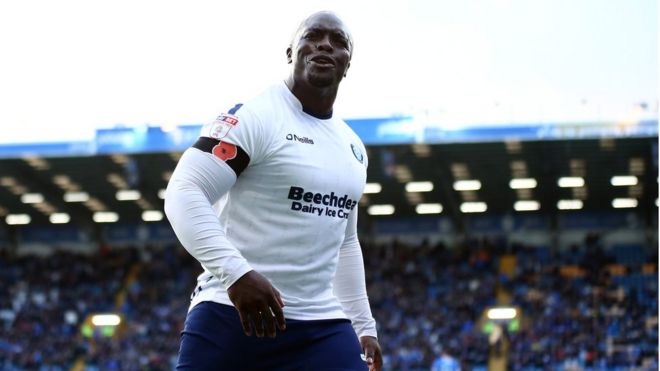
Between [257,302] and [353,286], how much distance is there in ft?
3.55

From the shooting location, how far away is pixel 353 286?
4.34 meters

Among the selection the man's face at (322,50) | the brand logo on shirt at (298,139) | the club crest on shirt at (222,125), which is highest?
the man's face at (322,50)

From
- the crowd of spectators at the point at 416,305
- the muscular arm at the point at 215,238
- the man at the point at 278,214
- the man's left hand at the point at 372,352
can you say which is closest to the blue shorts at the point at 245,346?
the man at the point at 278,214

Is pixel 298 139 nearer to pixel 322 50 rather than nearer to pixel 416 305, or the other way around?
pixel 322 50

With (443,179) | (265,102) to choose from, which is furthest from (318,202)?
(443,179)

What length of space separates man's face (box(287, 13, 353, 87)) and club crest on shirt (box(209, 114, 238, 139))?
1.32 feet

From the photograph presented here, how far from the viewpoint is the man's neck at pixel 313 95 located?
392cm

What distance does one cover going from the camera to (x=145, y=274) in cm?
3366

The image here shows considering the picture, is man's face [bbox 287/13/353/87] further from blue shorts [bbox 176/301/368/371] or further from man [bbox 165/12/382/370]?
blue shorts [bbox 176/301/368/371]

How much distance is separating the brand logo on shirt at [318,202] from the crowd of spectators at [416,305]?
69.7ft

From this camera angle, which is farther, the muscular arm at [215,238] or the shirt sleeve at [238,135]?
the shirt sleeve at [238,135]

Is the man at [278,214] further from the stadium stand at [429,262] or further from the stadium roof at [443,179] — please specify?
the stadium roof at [443,179]

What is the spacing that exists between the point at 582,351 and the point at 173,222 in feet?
73.9

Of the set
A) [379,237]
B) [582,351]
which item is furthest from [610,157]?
[379,237]
